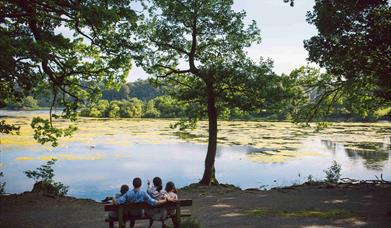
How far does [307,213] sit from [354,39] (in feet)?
22.7

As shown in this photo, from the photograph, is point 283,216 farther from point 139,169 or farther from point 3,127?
point 139,169

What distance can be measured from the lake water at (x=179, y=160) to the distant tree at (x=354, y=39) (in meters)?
7.83

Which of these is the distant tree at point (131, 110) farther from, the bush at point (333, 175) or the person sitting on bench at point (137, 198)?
the person sitting on bench at point (137, 198)

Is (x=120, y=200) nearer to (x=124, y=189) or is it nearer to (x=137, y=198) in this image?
(x=124, y=189)

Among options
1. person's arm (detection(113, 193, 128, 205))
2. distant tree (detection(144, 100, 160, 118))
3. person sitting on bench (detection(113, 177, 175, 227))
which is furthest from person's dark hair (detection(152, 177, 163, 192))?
distant tree (detection(144, 100, 160, 118))

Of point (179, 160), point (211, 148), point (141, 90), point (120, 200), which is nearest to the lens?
point (120, 200)

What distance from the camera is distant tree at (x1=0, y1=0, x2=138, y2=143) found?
904 centimetres

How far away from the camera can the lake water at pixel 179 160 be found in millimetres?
24422

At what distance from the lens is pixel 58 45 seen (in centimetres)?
1143

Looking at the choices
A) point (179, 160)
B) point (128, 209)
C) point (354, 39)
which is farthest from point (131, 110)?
point (128, 209)

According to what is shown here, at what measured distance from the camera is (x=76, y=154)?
33125mm

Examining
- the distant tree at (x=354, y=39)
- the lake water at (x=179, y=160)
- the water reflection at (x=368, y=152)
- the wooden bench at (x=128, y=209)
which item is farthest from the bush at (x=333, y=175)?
the wooden bench at (x=128, y=209)

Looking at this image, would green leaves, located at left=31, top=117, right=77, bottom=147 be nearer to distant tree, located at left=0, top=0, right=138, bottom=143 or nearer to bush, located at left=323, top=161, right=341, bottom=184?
distant tree, located at left=0, top=0, right=138, bottom=143

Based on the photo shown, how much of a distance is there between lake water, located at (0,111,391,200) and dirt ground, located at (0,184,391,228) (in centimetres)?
592
